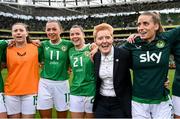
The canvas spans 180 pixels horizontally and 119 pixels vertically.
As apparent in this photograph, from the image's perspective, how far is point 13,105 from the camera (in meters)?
6.44

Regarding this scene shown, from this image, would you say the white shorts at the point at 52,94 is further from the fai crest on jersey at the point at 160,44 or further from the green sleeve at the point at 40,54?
the fai crest on jersey at the point at 160,44

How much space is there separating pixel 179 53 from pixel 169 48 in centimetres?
26

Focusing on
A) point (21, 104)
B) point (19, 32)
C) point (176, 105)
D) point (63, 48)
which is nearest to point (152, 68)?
point (176, 105)

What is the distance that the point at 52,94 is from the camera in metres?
7.00

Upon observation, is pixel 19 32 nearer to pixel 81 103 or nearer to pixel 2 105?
pixel 2 105

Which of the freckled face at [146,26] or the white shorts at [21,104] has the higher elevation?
the freckled face at [146,26]

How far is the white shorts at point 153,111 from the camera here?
5016mm

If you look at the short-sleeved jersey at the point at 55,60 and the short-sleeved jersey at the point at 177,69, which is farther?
the short-sleeved jersey at the point at 55,60

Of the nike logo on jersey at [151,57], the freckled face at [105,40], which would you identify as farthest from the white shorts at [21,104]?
the nike logo on jersey at [151,57]

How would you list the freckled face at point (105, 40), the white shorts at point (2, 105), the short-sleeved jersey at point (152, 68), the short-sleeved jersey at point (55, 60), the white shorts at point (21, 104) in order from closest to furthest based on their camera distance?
the short-sleeved jersey at point (152, 68) < the freckled face at point (105, 40) < the white shorts at point (2, 105) < the white shorts at point (21, 104) < the short-sleeved jersey at point (55, 60)

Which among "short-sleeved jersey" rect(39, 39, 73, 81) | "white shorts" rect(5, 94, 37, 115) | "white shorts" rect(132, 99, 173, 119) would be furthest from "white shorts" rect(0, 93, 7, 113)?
"white shorts" rect(132, 99, 173, 119)

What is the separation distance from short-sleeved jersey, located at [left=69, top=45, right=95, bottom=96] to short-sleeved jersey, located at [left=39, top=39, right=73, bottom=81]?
0.38 metres

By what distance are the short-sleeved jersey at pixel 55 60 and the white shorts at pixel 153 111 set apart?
2.25 m

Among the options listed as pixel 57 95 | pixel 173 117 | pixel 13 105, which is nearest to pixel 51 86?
pixel 57 95
